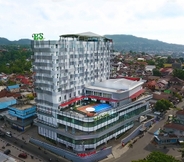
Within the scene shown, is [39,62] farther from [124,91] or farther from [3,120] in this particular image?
[3,120]

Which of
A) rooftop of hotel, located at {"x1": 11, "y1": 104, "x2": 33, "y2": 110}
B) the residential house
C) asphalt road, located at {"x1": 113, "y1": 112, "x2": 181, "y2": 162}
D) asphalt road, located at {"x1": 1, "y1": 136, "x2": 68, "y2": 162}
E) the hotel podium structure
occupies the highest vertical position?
the hotel podium structure

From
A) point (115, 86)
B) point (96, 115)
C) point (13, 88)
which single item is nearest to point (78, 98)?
point (115, 86)

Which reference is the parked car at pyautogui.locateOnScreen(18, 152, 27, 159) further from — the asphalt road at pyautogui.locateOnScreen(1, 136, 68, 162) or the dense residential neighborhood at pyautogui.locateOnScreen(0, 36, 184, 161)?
the dense residential neighborhood at pyautogui.locateOnScreen(0, 36, 184, 161)

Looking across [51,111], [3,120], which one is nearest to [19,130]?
[3,120]

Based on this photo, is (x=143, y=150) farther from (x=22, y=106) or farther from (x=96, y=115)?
(x=22, y=106)

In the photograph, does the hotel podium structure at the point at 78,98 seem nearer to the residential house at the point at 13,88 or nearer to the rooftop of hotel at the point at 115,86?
the rooftop of hotel at the point at 115,86

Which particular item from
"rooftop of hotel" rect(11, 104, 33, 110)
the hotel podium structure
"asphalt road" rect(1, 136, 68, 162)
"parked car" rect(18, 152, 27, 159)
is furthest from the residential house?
"parked car" rect(18, 152, 27, 159)
